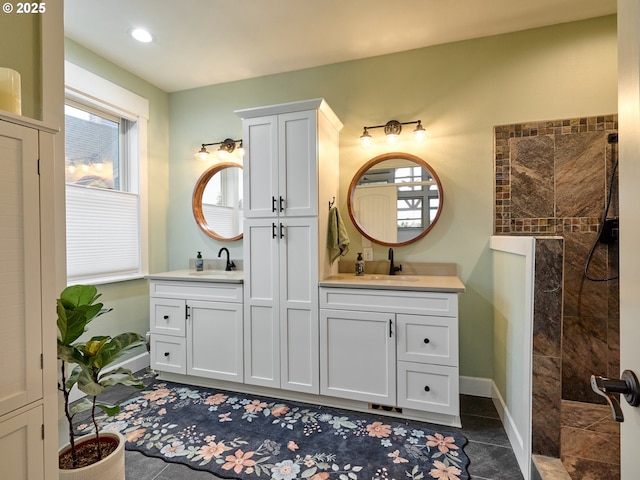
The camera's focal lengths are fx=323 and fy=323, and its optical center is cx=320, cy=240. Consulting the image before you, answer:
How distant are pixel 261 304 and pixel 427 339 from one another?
1240 millimetres

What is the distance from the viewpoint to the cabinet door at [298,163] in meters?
2.40

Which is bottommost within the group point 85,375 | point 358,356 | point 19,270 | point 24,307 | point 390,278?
point 358,356

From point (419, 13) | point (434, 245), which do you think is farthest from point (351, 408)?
point (419, 13)

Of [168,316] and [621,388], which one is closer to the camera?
[621,388]

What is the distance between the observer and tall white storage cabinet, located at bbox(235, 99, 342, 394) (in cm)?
241

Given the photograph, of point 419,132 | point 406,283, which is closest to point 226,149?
point 419,132

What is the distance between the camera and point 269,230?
2.52m

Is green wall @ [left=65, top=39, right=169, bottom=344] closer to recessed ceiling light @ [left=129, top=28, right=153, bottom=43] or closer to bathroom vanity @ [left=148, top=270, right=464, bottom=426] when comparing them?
bathroom vanity @ [left=148, top=270, right=464, bottom=426]

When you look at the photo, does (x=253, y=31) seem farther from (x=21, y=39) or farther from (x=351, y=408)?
(x=351, y=408)

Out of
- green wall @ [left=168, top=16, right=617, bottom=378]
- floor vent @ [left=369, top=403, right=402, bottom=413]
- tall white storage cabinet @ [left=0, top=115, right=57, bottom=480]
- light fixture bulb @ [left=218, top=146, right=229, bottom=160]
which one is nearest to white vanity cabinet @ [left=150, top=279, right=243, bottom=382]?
floor vent @ [left=369, top=403, right=402, bottom=413]

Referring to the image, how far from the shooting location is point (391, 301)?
2.22m

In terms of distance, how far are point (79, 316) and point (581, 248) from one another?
3.04 meters

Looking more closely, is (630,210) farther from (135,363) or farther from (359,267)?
(135,363)

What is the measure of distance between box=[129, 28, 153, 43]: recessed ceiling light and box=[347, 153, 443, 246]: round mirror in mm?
1987
